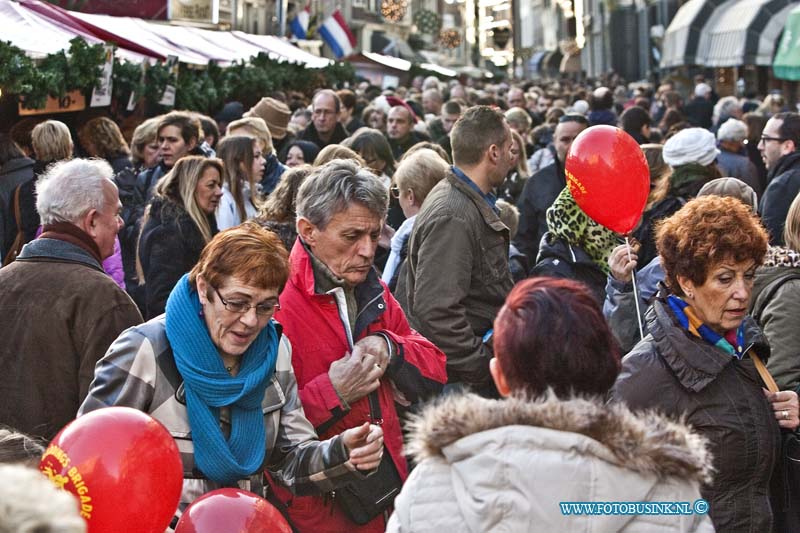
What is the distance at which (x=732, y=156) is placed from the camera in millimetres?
9969

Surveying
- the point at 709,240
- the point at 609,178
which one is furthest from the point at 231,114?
the point at 709,240

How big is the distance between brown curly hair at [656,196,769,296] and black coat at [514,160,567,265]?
405 cm

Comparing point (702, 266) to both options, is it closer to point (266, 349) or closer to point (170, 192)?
point (266, 349)

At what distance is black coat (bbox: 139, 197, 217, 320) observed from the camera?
241 inches

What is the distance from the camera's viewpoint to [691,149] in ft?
22.9

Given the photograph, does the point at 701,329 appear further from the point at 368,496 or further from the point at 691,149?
the point at 691,149

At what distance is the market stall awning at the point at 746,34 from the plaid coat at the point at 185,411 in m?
26.7

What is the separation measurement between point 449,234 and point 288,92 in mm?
13983

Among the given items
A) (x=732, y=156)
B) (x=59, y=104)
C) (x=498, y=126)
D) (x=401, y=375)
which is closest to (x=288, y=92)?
(x=59, y=104)

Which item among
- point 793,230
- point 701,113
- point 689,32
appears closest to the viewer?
point 793,230

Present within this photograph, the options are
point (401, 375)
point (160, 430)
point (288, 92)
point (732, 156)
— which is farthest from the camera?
point (288, 92)

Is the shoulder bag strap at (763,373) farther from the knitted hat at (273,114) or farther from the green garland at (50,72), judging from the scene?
the knitted hat at (273,114)

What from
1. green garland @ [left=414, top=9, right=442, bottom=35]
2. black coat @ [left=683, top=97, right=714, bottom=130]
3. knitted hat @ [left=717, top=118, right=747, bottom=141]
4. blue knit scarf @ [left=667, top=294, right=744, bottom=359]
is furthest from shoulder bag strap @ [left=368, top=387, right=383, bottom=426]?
green garland @ [left=414, top=9, right=442, bottom=35]

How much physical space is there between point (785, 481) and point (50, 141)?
Answer: 5993 millimetres
